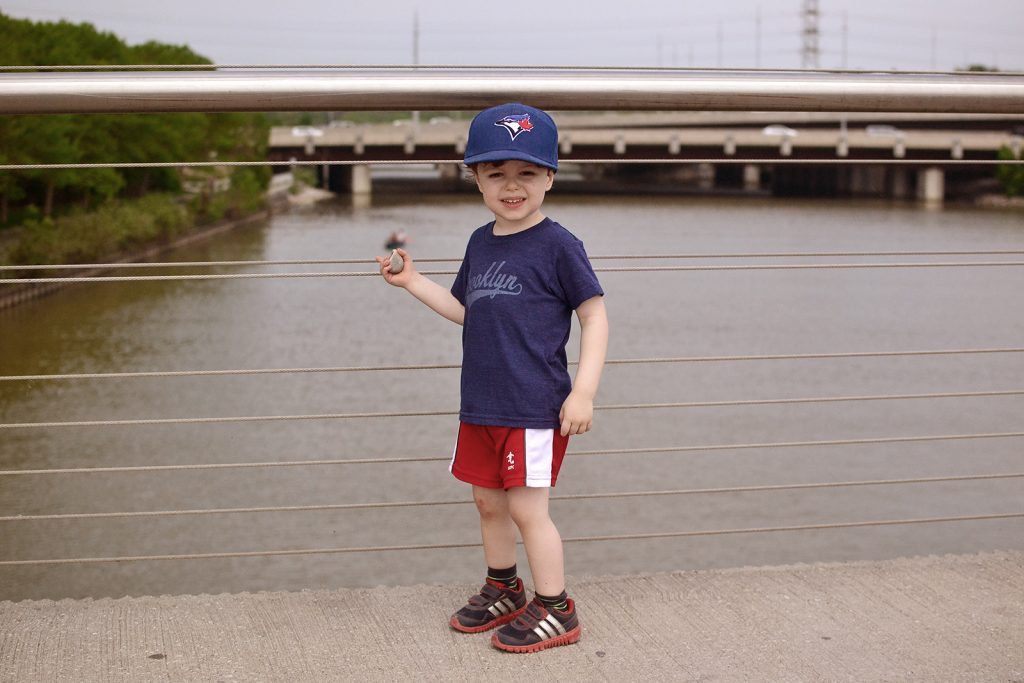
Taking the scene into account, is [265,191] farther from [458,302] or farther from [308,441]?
[458,302]

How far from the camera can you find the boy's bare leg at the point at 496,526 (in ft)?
7.30

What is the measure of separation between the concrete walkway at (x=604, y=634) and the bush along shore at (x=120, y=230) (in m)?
20.4

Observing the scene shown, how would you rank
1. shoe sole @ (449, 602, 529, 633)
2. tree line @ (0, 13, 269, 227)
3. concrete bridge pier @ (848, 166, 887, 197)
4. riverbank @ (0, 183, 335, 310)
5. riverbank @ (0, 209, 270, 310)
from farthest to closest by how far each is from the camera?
1. concrete bridge pier @ (848, 166, 887, 197)
2. tree line @ (0, 13, 269, 227)
3. riverbank @ (0, 183, 335, 310)
4. riverbank @ (0, 209, 270, 310)
5. shoe sole @ (449, 602, 529, 633)

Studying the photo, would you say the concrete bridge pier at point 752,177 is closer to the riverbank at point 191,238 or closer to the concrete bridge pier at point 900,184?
the concrete bridge pier at point 900,184

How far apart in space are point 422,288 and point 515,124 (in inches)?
14.7

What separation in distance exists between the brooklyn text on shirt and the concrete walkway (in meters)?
0.65

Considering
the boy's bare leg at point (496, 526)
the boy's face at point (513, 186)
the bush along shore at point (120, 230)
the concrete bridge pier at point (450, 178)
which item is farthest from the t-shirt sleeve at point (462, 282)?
the concrete bridge pier at point (450, 178)

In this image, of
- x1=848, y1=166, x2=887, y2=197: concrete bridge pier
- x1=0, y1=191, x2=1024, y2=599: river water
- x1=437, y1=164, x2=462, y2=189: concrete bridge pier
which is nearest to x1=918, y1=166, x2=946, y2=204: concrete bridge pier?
x1=848, y1=166, x2=887, y2=197: concrete bridge pier

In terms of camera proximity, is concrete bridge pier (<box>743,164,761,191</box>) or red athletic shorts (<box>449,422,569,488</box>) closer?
red athletic shorts (<box>449,422,569,488</box>)

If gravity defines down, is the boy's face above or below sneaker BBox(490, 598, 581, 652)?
above

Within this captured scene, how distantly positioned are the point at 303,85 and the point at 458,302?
0.50 metres

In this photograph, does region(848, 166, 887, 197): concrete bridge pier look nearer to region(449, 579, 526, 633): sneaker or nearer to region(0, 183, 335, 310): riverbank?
region(0, 183, 335, 310): riverbank

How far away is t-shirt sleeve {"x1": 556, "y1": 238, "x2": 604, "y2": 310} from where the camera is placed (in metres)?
2.07

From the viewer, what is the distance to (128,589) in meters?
13.1
